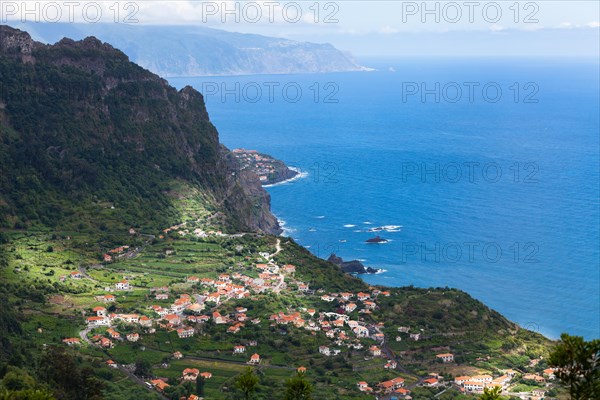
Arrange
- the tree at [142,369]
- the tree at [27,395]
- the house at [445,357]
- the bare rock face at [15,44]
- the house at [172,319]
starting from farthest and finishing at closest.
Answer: the bare rock face at [15,44]
the house at [172,319]
the house at [445,357]
the tree at [142,369]
the tree at [27,395]

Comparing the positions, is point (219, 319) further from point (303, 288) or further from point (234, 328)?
point (303, 288)

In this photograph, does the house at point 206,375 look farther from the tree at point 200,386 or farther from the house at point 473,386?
Result: the house at point 473,386

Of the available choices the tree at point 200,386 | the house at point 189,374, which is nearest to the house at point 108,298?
the house at point 189,374

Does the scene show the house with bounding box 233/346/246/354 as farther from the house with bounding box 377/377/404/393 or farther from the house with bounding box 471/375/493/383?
the house with bounding box 471/375/493/383

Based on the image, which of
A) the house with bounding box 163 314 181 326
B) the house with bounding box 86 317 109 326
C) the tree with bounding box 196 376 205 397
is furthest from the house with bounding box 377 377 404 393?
the house with bounding box 86 317 109 326

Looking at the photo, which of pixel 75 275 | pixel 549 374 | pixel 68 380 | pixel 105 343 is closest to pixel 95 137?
pixel 75 275

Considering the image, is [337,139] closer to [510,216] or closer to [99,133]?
[510,216]

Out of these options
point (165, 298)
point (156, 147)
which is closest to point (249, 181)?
point (156, 147)
